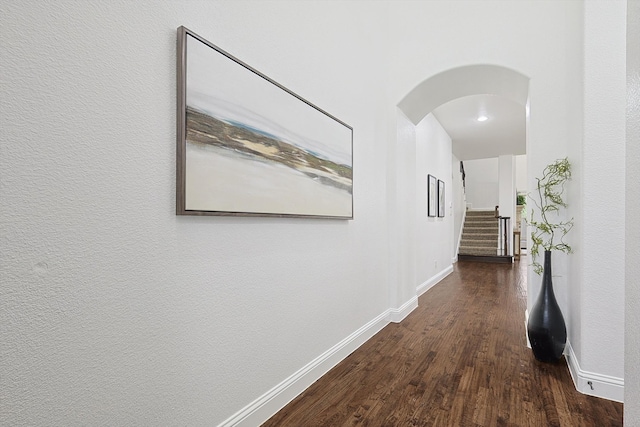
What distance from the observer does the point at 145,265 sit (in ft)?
3.79

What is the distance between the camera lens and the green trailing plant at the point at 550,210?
238 centimetres

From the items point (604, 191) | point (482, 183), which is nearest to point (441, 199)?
point (604, 191)

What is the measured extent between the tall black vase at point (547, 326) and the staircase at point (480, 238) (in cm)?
628

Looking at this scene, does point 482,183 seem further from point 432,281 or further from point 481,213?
point 432,281

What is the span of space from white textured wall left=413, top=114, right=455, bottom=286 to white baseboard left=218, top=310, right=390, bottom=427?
177 cm

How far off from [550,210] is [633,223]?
1719mm

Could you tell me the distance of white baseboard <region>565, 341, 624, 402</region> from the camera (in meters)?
1.86

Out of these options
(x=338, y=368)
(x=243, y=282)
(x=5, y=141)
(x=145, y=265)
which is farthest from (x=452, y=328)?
(x=5, y=141)

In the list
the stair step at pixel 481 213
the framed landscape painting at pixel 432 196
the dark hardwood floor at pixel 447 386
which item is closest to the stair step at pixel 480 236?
the stair step at pixel 481 213

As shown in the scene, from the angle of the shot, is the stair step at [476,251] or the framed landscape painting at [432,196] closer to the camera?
the framed landscape painting at [432,196]

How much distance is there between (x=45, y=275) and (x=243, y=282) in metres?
0.78

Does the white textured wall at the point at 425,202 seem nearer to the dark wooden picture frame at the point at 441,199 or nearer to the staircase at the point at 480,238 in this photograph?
the dark wooden picture frame at the point at 441,199

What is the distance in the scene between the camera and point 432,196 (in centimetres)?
528

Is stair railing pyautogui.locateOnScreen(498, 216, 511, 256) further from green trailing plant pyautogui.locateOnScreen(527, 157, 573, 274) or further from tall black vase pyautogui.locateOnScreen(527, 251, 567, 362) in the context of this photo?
tall black vase pyautogui.locateOnScreen(527, 251, 567, 362)
